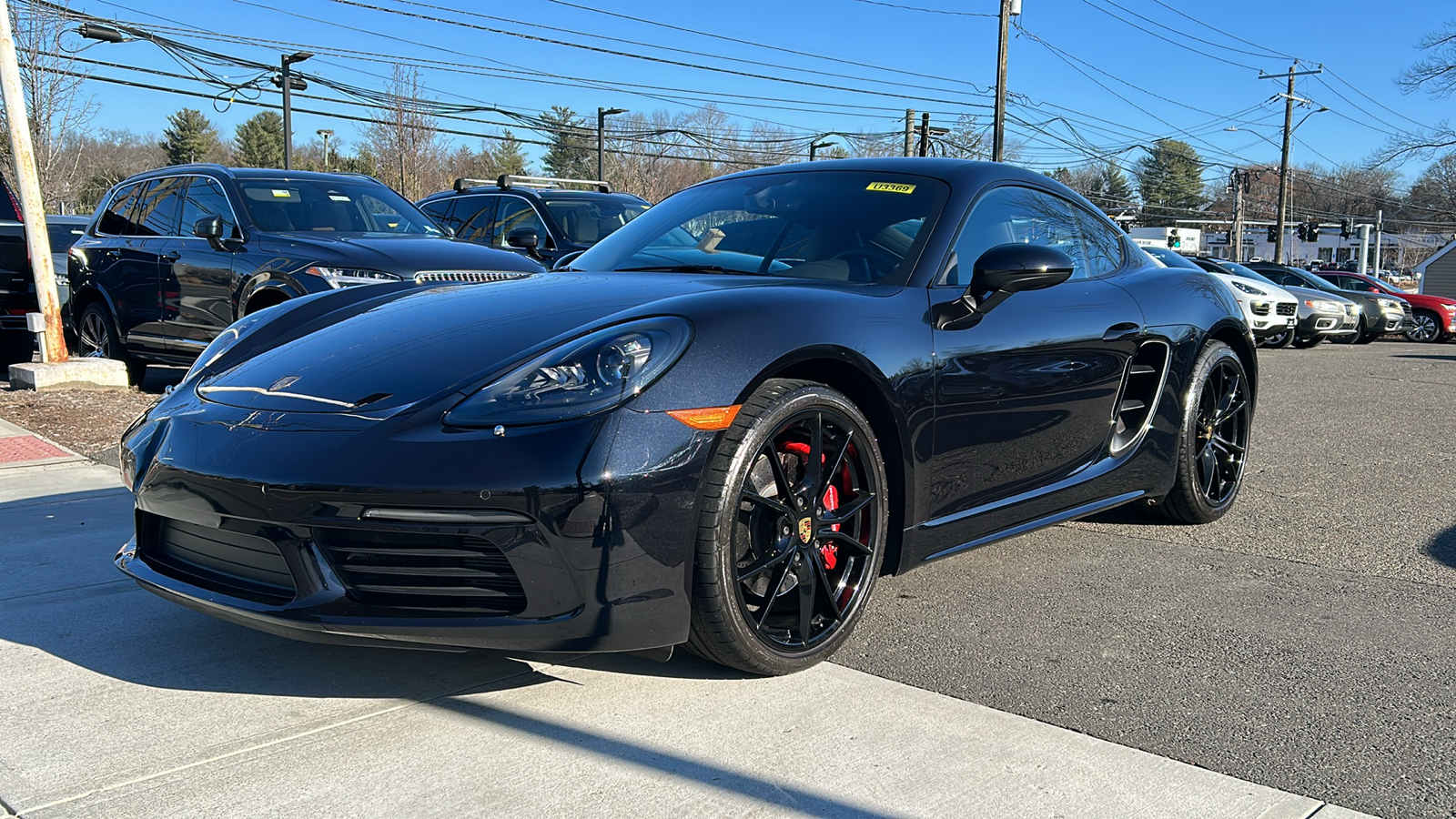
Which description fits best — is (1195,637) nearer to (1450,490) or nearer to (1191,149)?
(1450,490)

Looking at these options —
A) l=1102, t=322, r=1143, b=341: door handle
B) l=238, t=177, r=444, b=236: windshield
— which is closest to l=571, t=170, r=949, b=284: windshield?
l=1102, t=322, r=1143, b=341: door handle

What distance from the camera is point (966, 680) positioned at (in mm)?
3012

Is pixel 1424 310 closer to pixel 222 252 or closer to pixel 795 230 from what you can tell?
pixel 222 252

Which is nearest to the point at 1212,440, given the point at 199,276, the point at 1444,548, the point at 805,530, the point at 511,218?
the point at 1444,548

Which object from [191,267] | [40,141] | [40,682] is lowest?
[40,682]

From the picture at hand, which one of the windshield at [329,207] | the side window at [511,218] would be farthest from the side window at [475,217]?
the windshield at [329,207]

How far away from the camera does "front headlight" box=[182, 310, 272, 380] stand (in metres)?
3.48

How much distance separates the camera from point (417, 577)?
8.44 feet

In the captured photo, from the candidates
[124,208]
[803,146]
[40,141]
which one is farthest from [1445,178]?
[124,208]

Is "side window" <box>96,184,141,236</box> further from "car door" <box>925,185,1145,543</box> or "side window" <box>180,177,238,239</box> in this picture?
"car door" <box>925,185,1145,543</box>

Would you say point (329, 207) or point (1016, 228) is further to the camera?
point (329, 207)

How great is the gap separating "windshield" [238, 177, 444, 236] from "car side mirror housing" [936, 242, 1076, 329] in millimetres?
6046

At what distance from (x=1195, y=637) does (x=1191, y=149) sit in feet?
397

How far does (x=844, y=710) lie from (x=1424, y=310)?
27.3 metres
